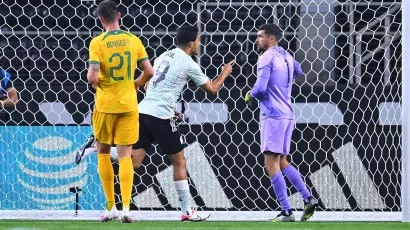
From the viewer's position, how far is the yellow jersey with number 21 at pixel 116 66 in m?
5.93

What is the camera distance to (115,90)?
19.7 ft

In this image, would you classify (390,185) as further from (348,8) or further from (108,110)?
(108,110)

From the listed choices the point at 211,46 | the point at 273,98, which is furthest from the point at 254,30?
the point at 273,98

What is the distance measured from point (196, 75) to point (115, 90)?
708mm

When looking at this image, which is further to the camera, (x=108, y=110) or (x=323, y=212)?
(x=323, y=212)

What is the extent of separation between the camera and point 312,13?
7.62 m

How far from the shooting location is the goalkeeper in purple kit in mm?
6801

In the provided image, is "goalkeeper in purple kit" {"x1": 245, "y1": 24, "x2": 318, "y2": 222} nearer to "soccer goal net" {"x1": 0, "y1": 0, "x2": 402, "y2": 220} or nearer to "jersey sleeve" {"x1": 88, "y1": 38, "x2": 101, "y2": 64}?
"soccer goal net" {"x1": 0, "y1": 0, "x2": 402, "y2": 220}

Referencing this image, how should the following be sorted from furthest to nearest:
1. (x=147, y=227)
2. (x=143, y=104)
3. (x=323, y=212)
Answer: (x=323, y=212) < (x=143, y=104) < (x=147, y=227)

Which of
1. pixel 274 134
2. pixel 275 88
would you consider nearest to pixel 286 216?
pixel 274 134

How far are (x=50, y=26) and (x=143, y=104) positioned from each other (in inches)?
53.5

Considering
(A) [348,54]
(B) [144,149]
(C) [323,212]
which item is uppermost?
(A) [348,54]

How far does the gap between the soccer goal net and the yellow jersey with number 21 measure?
4.48ft

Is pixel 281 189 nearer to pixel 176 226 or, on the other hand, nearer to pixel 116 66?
pixel 176 226
